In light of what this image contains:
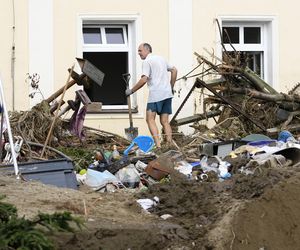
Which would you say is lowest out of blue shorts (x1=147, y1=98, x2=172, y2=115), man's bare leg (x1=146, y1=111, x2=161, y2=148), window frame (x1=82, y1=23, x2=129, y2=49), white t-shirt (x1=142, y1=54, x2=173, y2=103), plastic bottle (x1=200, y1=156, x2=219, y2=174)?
plastic bottle (x1=200, y1=156, x2=219, y2=174)

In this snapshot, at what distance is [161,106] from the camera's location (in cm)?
1117

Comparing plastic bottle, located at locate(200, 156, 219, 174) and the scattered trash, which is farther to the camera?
plastic bottle, located at locate(200, 156, 219, 174)

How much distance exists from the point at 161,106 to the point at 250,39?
3911 millimetres

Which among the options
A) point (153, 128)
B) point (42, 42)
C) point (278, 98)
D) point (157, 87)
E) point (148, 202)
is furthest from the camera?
point (42, 42)

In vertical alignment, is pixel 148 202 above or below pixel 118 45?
below

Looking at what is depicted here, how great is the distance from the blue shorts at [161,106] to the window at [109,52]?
230 centimetres

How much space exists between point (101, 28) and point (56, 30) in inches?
37.0

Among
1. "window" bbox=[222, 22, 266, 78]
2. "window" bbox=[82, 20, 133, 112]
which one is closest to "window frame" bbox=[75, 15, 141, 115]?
"window" bbox=[82, 20, 133, 112]

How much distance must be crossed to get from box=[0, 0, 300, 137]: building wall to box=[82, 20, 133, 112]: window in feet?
1.02

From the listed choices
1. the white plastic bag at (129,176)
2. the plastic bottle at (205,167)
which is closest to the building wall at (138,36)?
the plastic bottle at (205,167)

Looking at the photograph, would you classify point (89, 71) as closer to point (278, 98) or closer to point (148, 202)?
point (278, 98)

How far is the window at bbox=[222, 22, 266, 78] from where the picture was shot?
14180mm

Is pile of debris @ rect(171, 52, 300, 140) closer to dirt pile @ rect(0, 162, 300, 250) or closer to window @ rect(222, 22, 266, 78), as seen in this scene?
window @ rect(222, 22, 266, 78)

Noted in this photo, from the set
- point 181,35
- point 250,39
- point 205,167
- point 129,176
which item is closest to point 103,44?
point 181,35
